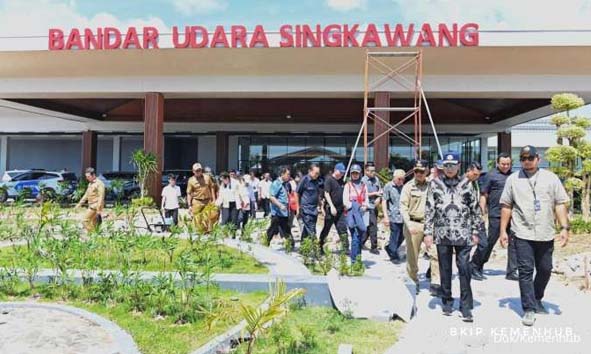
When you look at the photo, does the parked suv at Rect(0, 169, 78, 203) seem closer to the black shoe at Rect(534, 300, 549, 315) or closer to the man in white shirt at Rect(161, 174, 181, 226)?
the man in white shirt at Rect(161, 174, 181, 226)

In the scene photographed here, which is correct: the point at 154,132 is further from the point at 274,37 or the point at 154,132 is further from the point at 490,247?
the point at 490,247

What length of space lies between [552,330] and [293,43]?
1140 centimetres

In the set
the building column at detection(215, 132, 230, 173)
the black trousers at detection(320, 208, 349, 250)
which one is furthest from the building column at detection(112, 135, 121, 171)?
the black trousers at detection(320, 208, 349, 250)

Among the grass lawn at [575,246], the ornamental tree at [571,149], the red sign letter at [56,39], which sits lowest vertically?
the grass lawn at [575,246]

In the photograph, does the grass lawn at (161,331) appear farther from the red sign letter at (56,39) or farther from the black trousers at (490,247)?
the red sign letter at (56,39)

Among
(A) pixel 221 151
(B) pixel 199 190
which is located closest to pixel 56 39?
(B) pixel 199 190

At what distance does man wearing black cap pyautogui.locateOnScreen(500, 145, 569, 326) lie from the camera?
4535mm

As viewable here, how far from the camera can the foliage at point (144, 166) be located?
15461 millimetres

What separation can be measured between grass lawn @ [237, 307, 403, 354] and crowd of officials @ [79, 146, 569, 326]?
90 cm

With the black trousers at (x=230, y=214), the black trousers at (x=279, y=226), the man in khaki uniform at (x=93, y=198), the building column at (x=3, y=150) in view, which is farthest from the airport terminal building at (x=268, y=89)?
→ the black trousers at (x=279, y=226)

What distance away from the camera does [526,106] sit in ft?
63.6

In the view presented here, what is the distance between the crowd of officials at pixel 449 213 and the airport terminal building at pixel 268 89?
7.56 meters

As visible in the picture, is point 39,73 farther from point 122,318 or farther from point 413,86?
point 122,318

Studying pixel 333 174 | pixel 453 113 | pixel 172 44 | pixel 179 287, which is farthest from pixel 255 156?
pixel 179 287
